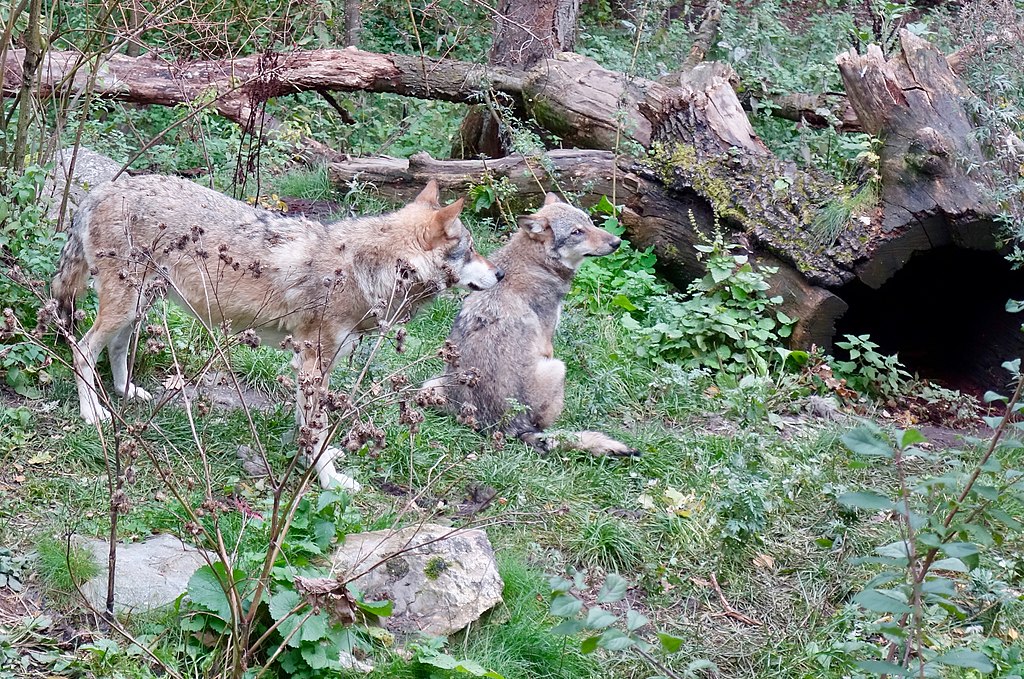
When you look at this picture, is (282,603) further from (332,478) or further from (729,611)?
(729,611)

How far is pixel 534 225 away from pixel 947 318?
12.7 feet

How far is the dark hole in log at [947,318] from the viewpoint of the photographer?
7918 mm

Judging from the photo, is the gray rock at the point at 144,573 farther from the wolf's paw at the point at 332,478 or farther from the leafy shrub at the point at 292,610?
the wolf's paw at the point at 332,478

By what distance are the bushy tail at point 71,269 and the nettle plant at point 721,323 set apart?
4.10 m

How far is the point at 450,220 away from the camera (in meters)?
6.20

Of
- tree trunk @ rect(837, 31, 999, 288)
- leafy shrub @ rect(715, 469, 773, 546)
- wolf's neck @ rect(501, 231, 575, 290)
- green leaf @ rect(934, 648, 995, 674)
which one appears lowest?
leafy shrub @ rect(715, 469, 773, 546)

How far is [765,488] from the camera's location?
566 centimetres

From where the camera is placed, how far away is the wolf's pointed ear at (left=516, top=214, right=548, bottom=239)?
7.47 m

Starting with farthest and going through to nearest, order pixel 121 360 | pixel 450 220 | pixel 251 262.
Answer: pixel 121 360, pixel 450 220, pixel 251 262

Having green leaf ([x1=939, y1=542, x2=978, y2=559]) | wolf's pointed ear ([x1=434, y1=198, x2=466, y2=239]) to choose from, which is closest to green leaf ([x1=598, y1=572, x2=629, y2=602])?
green leaf ([x1=939, y1=542, x2=978, y2=559])

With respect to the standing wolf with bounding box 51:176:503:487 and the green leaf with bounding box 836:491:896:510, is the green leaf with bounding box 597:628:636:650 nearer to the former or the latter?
the green leaf with bounding box 836:491:896:510

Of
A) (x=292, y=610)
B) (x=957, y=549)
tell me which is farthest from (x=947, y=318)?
(x=292, y=610)

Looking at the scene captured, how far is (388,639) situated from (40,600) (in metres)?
1.53

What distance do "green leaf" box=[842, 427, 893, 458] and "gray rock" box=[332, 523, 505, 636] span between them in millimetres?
2047
